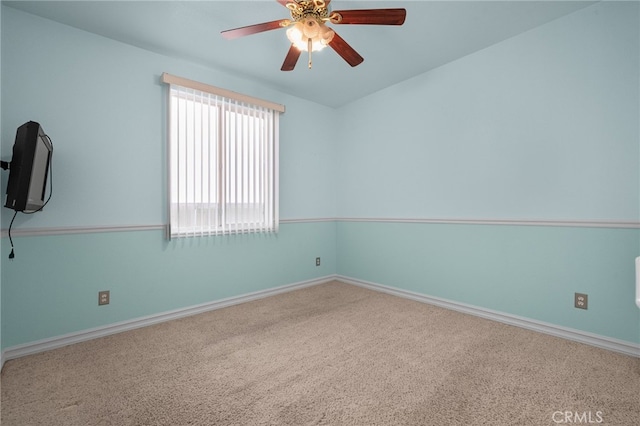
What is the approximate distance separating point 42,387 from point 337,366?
171 cm

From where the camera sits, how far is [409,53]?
278 cm

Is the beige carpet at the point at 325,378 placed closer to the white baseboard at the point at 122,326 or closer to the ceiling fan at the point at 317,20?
the white baseboard at the point at 122,326

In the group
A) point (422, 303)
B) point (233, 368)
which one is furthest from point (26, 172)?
point (422, 303)

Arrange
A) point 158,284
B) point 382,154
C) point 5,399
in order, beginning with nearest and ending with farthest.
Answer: point 5,399 → point 158,284 → point 382,154

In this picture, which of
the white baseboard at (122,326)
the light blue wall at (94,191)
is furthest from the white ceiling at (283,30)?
the white baseboard at (122,326)

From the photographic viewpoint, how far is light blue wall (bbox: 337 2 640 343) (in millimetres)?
2100

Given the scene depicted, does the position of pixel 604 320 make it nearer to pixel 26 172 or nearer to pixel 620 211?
pixel 620 211

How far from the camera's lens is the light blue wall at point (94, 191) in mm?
2125

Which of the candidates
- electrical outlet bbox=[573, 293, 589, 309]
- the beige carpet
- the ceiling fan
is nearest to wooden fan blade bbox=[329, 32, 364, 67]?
the ceiling fan

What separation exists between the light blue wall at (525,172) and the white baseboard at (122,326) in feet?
5.29

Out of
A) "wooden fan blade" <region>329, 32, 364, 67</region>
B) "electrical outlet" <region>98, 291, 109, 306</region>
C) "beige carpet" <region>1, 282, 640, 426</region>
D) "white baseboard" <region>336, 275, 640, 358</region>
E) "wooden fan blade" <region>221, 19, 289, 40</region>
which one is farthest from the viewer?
"electrical outlet" <region>98, 291, 109, 306</region>

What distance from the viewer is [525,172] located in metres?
2.51

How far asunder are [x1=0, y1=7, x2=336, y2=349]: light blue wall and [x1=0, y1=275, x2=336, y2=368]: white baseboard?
0.05m

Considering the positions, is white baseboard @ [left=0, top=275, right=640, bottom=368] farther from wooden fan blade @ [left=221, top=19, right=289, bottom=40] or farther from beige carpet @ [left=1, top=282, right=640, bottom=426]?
wooden fan blade @ [left=221, top=19, right=289, bottom=40]
